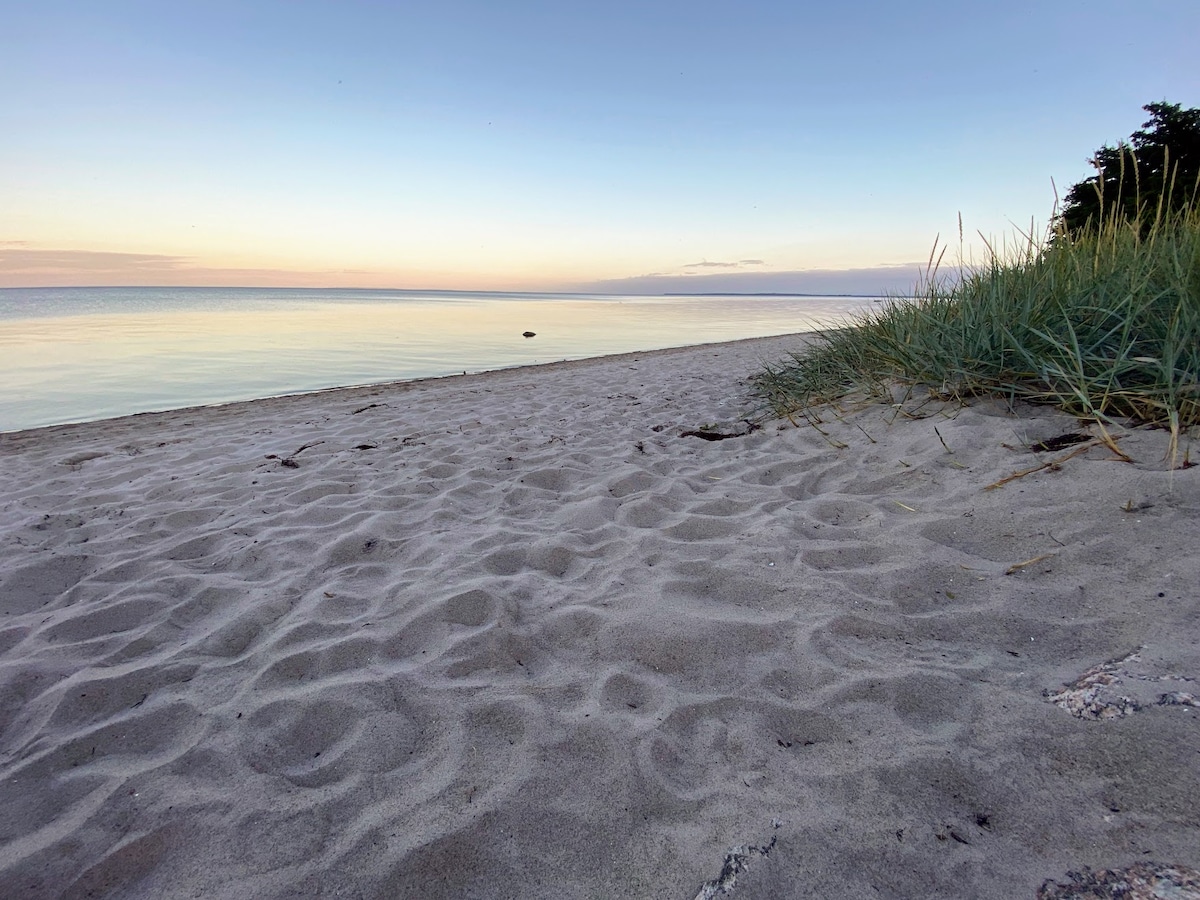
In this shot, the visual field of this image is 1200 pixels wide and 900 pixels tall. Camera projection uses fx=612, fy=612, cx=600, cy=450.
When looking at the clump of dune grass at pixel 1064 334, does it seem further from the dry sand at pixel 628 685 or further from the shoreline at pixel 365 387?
the shoreline at pixel 365 387

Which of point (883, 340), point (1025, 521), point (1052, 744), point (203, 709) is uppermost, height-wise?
point (883, 340)

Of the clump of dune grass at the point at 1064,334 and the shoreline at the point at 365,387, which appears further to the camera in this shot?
the shoreline at the point at 365,387

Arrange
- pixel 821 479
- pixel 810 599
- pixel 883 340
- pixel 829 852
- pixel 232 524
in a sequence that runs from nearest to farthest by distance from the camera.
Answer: pixel 829 852, pixel 810 599, pixel 232 524, pixel 821 479, pixel 883 340

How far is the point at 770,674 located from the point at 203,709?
1.59 m

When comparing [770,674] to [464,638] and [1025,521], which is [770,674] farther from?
[1025,521]

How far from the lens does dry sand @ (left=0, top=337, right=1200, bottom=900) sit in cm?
121

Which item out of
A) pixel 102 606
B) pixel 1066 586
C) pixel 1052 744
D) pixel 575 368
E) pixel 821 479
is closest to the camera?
pixel 1052 744

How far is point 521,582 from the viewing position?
7.57 feet

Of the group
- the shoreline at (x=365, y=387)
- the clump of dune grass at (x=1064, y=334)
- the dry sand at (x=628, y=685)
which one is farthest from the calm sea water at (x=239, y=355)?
the dry sand at (x=628, y=685)

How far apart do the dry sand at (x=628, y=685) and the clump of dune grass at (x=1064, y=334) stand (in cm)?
22

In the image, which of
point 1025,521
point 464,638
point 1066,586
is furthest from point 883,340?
point 464,638

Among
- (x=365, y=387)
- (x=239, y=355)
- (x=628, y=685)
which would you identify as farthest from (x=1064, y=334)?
(x=239, y=355)

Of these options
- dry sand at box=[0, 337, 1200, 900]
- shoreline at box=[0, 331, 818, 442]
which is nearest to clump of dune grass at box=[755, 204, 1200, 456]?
dry sand at box=[0, 337, 1200, 900]

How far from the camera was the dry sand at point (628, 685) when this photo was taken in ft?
3.98
